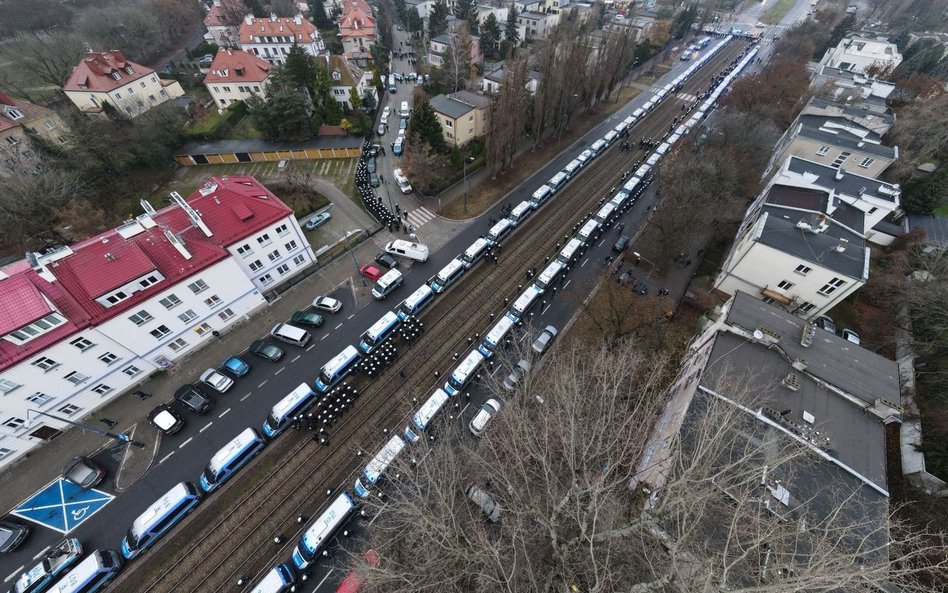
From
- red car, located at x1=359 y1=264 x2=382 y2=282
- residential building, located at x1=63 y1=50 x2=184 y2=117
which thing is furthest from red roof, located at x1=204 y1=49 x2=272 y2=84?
red car, located at x1=359 y1=264 x2=382 y2=282

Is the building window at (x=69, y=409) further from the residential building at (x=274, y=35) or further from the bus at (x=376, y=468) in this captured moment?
the residential building at (x=274, y=35)

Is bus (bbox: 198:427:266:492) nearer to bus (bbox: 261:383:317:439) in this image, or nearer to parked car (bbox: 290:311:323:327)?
bus (bbox: 261:383:317:439)

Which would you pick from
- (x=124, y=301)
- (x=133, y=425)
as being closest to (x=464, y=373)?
(x=124, y=301)

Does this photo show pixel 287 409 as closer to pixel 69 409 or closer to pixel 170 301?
pixel 170 301

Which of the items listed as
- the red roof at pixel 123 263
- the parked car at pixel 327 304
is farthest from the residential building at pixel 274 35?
the parked car at pixel 327 304

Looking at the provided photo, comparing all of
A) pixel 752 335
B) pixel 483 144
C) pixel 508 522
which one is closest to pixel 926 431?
pixel 752 335

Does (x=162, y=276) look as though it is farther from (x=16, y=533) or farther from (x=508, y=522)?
(x=508, y=522)
